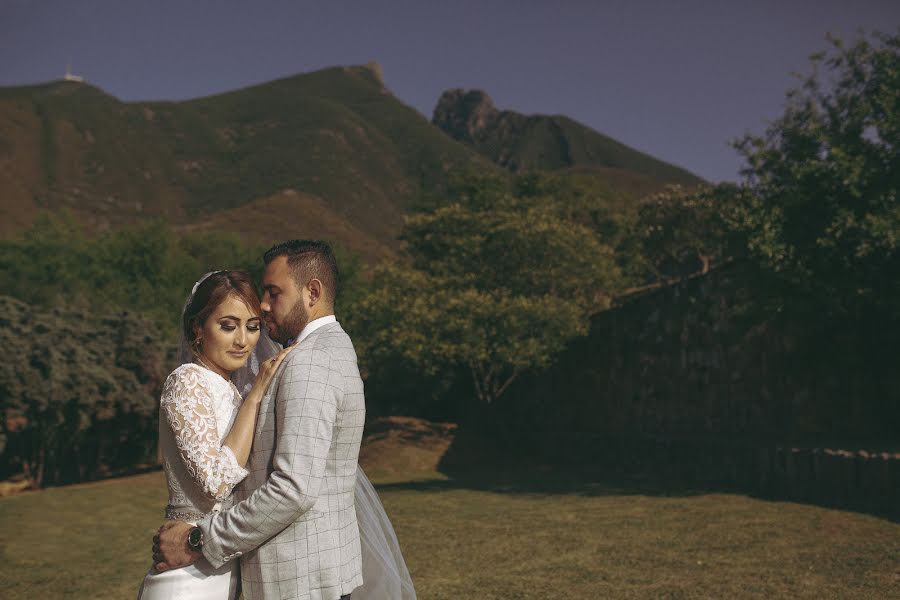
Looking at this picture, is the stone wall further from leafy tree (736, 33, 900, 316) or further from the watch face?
the watch face

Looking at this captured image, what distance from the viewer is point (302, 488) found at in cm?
289

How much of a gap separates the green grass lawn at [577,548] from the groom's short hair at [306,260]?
6.22 m

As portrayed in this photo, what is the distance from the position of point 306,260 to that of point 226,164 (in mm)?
160692

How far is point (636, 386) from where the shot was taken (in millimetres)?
25562

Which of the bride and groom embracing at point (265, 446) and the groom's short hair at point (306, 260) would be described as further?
the groom's short hair at point (306, 260)

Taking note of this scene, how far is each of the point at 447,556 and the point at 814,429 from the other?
11.5 metres

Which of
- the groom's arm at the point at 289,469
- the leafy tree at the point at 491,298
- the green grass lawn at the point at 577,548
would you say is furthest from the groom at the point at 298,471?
the leafy tree at the point at 491,298

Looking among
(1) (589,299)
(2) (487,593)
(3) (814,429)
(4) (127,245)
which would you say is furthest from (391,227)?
(2) (487,593)

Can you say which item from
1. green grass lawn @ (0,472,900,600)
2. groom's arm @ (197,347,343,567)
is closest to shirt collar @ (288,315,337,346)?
groom's arm @ (197,347,343,567)

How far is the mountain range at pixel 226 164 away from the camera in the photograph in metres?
124

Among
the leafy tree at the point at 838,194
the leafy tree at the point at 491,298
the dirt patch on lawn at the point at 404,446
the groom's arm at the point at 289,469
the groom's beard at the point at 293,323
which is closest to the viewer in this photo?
the groom's arm at the point at 289,469

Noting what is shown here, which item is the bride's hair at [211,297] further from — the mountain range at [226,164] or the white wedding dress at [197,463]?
the mountain range at [226,164]

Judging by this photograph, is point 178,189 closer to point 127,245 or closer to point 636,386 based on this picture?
point 127,245

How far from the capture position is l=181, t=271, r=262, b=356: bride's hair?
341cm
